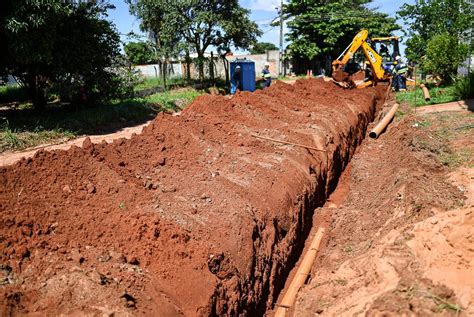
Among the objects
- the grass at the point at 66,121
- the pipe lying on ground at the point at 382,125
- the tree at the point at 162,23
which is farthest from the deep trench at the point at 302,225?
the tree at the point at 162,23

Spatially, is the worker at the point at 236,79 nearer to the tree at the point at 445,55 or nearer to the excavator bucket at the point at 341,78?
the excavator bucket at the point at 341,78

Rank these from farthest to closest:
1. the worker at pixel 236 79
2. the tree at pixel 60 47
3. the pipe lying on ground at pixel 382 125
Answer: the worker at pixel 236 79, the pipe lying on ground at pixel 382 125, the tree at pixel 60 47

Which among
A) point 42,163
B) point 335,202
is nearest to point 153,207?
point 42,163

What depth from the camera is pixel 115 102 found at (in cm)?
1730

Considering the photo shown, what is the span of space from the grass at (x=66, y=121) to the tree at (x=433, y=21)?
13.9 meters

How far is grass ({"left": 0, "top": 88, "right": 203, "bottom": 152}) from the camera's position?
35.7ft

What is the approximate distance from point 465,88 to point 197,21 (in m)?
13.7

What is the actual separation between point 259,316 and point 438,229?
2380 millimetres

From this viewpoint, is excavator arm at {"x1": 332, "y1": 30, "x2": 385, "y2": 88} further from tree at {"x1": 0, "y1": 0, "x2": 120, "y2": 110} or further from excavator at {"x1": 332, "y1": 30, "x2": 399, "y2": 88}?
tree at {"x1": 0, "y1": 0, "x2": 120, "y2": 110}

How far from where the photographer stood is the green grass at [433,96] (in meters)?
16.4

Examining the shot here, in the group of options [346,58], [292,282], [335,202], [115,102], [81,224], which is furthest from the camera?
[115,102]

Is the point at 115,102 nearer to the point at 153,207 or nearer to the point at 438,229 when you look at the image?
the point at 153,207

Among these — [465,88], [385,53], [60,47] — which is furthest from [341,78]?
[60,47]

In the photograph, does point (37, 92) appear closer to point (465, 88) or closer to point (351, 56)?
point (351, 56)
